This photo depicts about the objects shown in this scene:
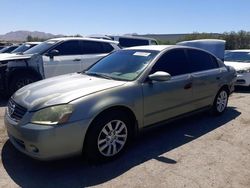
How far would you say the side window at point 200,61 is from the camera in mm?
5785

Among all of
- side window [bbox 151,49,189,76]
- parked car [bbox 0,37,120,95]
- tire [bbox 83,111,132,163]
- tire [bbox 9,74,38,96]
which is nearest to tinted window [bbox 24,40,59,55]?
parked car [bbox 0,37,120,95]

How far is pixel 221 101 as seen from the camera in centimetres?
662

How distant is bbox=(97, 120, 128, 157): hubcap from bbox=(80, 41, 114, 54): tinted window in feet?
17.1

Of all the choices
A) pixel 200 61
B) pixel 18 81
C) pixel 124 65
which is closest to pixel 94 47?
pixel 18 81

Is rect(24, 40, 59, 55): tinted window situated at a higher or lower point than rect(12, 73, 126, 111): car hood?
higher

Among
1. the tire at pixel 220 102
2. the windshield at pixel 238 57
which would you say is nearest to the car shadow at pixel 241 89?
the windshield at pixel 238 57

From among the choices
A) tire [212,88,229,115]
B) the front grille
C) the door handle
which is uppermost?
the door handle

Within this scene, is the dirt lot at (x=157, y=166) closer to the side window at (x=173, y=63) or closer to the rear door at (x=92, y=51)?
the side window at (x=173, y=63)

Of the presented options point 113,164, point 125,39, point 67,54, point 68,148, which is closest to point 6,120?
point 68,148

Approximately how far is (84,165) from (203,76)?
2.98 meters

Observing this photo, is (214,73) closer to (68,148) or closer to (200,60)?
(200,60)

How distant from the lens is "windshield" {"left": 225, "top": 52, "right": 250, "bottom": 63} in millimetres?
11188

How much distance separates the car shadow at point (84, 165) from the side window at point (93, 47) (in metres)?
4.53

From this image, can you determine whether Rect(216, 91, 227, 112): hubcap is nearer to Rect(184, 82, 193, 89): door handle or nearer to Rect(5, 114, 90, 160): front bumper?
Rect(184, 82, 193, 89): door handle
